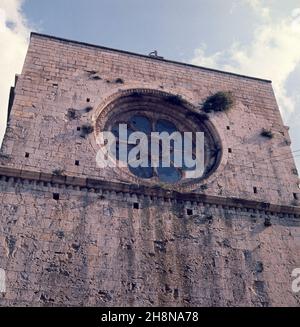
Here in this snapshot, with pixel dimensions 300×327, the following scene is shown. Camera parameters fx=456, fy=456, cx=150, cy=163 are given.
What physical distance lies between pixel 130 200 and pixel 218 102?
4.03 meters

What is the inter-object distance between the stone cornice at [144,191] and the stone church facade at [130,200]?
21 mm

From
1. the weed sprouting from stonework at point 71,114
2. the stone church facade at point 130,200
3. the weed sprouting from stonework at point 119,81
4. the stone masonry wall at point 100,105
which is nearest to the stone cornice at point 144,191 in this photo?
the stone church facade at point 130,200

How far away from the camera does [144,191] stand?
912 cm

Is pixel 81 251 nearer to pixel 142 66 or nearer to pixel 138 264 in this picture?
pixel 138 264

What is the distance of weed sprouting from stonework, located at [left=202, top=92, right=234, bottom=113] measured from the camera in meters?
11.5

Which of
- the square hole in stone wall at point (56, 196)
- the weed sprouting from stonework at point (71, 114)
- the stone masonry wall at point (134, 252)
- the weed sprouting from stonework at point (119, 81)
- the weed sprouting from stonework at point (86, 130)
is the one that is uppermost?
the weed sprouting from stonework at point (119, 81)

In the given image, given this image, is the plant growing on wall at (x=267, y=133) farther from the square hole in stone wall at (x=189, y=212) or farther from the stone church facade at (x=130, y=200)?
the square hole in stone wall at (x=189, y=212)

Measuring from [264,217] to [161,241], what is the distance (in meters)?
2.48

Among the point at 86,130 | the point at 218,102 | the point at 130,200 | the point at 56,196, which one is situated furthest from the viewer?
the point at 218,102

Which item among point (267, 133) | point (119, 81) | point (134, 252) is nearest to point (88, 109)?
point (119, 81)

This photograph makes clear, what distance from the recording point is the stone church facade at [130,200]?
7828 millimetres

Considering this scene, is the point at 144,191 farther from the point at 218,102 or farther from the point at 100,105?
the point at 218,102
